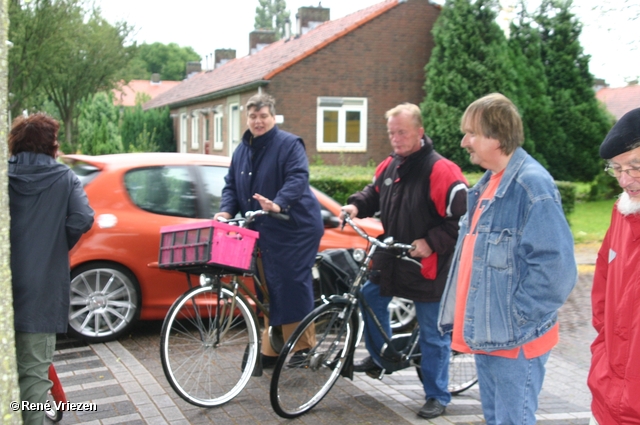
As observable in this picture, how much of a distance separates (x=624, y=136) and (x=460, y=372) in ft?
10.3

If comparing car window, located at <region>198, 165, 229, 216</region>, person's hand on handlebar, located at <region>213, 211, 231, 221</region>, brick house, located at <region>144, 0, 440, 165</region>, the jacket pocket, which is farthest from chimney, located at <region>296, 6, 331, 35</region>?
the jacket pocket

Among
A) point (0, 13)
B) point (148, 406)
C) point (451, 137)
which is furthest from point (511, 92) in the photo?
point (0, 13)

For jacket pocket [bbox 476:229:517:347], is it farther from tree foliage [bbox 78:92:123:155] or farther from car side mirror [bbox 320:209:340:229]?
tree foliage [bbox 78:92:123:155]

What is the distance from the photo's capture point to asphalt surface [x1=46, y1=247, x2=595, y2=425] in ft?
15.5

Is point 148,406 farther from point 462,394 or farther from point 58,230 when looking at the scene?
point 462,394

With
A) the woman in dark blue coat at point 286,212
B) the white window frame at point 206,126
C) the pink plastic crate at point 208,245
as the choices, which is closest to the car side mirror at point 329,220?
the woman in dark blue coat at point 286,212

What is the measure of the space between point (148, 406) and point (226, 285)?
37.3 inches

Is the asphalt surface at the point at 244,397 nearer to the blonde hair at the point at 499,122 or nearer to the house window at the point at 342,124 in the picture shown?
the blonde hair at the point at 499,122

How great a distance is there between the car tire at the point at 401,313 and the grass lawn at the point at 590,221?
8.92 meters

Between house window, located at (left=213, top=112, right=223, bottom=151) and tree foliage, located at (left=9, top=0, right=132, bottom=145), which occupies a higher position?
tree foliage, located at (left=9, top=0, right=132, bottom=145)

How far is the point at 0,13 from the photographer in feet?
9.34

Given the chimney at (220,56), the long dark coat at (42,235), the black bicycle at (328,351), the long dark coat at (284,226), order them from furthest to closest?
the chimney at (220,56), the long dark coat at (284,226), the black bicycle at (328,351), the long dark coat at (42,235)

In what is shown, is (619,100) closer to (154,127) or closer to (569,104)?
(569,104)

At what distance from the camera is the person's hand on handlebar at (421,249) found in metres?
4.62
